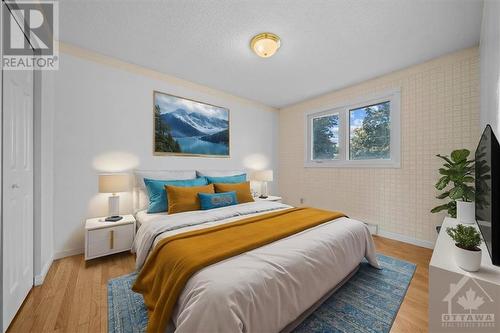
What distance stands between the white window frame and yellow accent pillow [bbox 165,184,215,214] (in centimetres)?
265

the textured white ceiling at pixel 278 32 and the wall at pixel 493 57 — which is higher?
the textured white ceiling at pixel 278 32

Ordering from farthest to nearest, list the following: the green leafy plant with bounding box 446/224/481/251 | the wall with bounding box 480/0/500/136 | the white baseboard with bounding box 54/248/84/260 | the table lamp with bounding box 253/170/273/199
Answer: the table lamp with bounding box 253/170/273/199 < the white baseboard with bounding box 54/248/84/260 < the wall with bounding box 480/0/500/136 < the green leafy plant with bounding box 446/224/481/251

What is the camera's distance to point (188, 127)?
Result: 342cm

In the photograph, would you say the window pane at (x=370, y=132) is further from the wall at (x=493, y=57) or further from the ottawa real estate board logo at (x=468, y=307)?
the ottawa real estate board logo at (x=468, y=307)

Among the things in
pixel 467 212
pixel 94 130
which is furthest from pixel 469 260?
pixel 94 130

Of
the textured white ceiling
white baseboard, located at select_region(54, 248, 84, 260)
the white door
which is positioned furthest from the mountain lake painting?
white baseboard, located at select_region(54, 248, 84, 260)

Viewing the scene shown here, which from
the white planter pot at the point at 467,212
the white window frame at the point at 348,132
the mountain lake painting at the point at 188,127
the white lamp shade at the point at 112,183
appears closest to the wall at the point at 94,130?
the mountain lake painting at the point at 188,127

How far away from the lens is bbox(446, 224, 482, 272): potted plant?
1048mm

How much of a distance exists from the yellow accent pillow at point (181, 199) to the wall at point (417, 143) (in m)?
2.64

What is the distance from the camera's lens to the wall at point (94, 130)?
239cm

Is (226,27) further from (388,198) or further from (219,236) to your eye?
(388,198)

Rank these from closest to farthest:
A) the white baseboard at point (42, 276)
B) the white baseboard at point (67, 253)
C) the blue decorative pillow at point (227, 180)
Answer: the white baseboard at point (42, 276), the white baseboard at point (67, 253), the blue decorative pillow at point (227, 180)

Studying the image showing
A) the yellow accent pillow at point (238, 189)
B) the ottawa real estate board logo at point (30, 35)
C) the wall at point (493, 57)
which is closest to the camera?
the wall at point (493, 57)

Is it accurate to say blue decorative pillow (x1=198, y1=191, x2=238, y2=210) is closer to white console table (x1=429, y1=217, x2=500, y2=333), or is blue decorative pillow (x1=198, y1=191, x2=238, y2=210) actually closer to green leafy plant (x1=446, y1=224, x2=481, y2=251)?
white console table (x1=429, y1=217, x2=500, y2=333)
